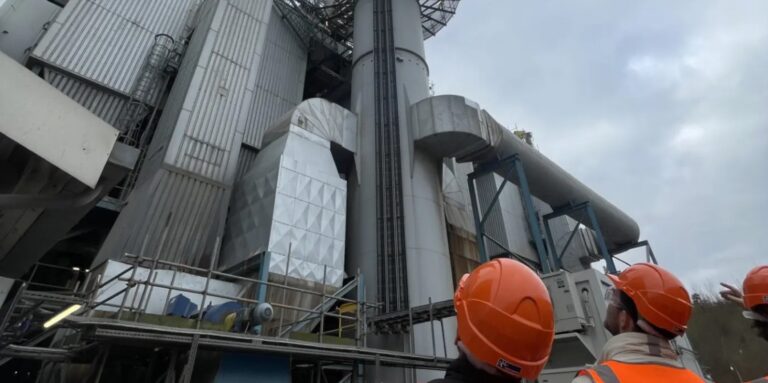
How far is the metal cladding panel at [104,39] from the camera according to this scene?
13391 millimetres

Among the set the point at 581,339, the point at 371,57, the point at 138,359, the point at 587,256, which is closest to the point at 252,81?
the point at 371,57

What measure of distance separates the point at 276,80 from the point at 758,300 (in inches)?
716

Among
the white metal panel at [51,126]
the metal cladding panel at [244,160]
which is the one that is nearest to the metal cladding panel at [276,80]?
the metal cladding panel at [244,160]

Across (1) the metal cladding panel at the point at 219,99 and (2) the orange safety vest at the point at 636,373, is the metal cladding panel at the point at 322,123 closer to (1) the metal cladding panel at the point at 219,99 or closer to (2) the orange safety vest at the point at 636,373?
(1) the metal cladding panel at the point at 219,99

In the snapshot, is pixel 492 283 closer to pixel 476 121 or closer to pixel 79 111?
pixel 79 111

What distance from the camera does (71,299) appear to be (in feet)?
20.2

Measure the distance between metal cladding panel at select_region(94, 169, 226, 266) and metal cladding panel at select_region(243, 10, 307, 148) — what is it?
5.12 m

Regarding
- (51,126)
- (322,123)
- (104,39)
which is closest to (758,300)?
(51,126)

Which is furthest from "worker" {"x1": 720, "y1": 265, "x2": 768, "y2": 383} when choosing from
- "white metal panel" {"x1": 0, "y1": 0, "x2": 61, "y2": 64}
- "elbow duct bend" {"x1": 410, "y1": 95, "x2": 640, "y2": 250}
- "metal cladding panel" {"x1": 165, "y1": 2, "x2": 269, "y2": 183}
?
"white metal panel" {"x1": 0, "y1": 0, "x2": 61, "y2": 64}

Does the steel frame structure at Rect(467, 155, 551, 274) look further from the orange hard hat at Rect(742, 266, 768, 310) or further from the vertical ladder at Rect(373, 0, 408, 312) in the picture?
the orange hard hat at Rect(742, 266, 768, 310)

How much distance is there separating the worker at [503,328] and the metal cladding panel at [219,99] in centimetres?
1110

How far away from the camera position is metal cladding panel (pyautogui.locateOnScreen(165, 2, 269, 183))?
38.1 ft

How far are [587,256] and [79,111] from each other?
82.6ft

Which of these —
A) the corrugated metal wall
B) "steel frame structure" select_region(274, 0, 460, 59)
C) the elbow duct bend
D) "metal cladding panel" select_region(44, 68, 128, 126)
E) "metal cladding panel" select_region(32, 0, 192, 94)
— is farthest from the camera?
"steel frame structure" select_region(274, 0, 460, 59)
